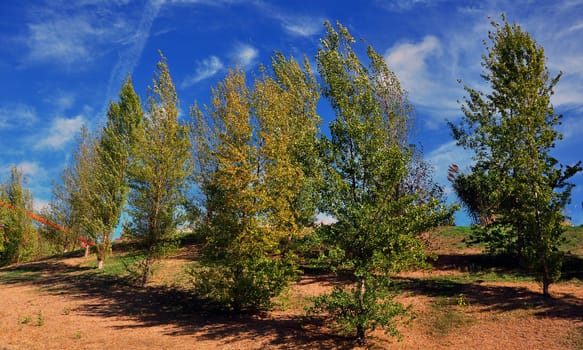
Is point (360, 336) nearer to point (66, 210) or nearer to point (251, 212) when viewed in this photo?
point (251, 212)

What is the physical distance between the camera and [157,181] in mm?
19094

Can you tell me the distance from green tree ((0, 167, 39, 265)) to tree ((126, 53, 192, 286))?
57.8ft

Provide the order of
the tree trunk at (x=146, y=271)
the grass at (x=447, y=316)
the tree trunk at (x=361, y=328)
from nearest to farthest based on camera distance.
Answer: the tree trunk at (x=361, y=328), the grass at (x=447, y=316), the tree trunk at (x=146, y=271)

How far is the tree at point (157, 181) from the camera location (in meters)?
19.0

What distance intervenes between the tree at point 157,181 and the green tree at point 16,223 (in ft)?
57.8

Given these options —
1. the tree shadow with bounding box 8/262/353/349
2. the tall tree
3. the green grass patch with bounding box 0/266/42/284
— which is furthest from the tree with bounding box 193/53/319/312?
the green grass patch with bounding box 0/266/42/284

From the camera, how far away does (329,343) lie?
35.5 feet

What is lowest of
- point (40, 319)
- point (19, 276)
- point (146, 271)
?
point (40, 319)

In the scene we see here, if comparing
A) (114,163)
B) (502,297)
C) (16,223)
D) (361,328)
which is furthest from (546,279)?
(16,223)

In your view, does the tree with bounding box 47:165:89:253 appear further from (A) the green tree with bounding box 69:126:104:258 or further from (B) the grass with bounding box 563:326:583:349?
(B) the grass with bounding box 563:326:583:349

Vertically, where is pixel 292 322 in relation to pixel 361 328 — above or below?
below

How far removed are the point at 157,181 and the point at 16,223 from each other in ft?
65.1

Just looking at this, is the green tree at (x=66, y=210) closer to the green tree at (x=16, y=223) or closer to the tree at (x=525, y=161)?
the green tree at (x=16, y=223)

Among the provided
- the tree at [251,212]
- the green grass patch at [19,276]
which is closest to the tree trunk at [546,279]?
the tree at [251,212]
